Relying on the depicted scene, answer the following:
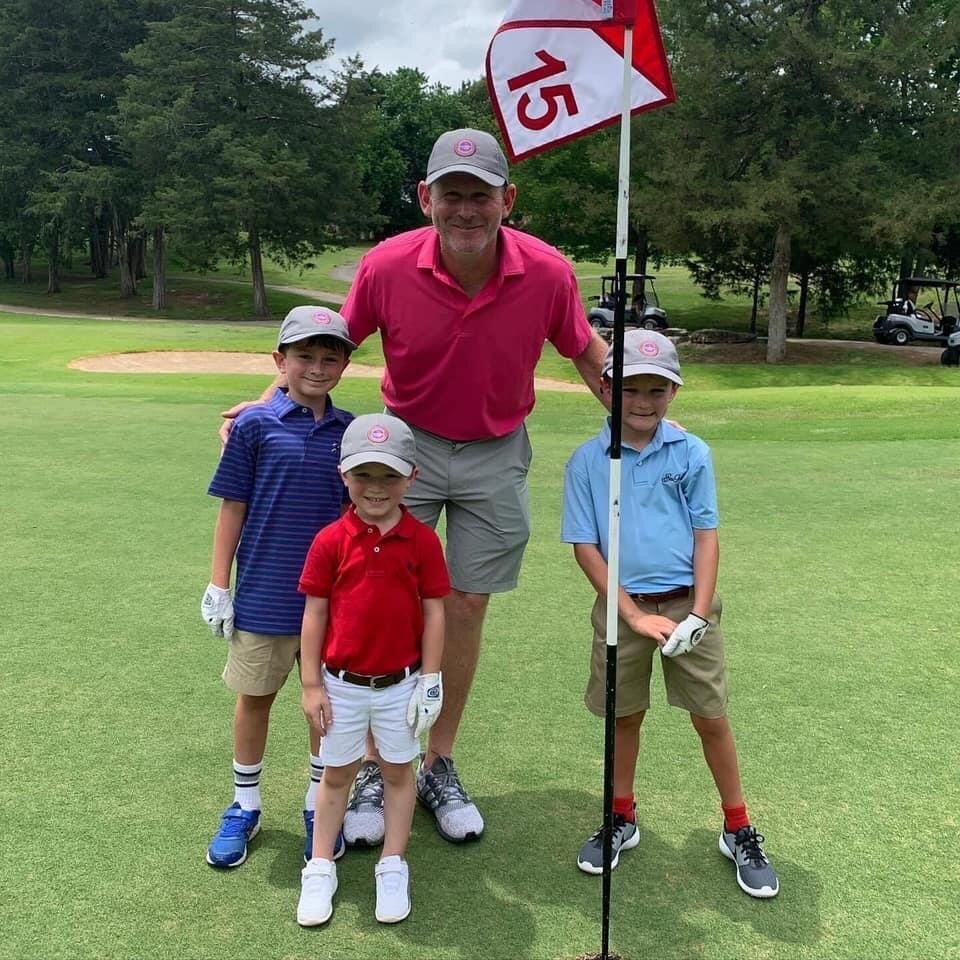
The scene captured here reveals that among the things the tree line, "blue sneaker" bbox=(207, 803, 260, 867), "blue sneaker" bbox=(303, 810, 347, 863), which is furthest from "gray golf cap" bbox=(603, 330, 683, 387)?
the tree line

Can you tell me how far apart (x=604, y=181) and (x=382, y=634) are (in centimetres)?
2826

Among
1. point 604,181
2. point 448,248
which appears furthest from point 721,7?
point 448,248

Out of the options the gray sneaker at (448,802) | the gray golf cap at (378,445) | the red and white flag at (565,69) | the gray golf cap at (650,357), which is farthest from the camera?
the gray sneaker at (448,802)

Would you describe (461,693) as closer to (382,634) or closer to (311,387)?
(382,634)

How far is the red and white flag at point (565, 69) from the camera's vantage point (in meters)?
2.32

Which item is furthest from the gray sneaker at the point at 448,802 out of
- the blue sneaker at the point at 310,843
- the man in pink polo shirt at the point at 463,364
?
the blue sneaker at the point at 310,843

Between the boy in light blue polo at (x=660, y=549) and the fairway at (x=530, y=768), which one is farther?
the boy in light blue polo at (x=660, y=549)

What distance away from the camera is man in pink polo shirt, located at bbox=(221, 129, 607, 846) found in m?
2.74

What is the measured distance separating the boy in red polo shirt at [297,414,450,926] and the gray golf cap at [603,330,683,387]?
64 centimetres

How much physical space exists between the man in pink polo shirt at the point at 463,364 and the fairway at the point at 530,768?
0.26 m

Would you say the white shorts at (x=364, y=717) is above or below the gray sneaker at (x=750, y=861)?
above

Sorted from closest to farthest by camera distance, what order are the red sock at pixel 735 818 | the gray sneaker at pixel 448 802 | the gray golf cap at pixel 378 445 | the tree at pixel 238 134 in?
the gray golf cap at pixel 378 445
the red sock at pixel 735 818
the gray sneaker at pixel 448 802
the tree at pixel 238 134

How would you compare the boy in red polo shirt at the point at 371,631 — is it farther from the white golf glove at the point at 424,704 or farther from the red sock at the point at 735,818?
the red sock at the point at 735,818

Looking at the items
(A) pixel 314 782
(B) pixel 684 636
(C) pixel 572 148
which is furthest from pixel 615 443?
(C) pixel 572 148
